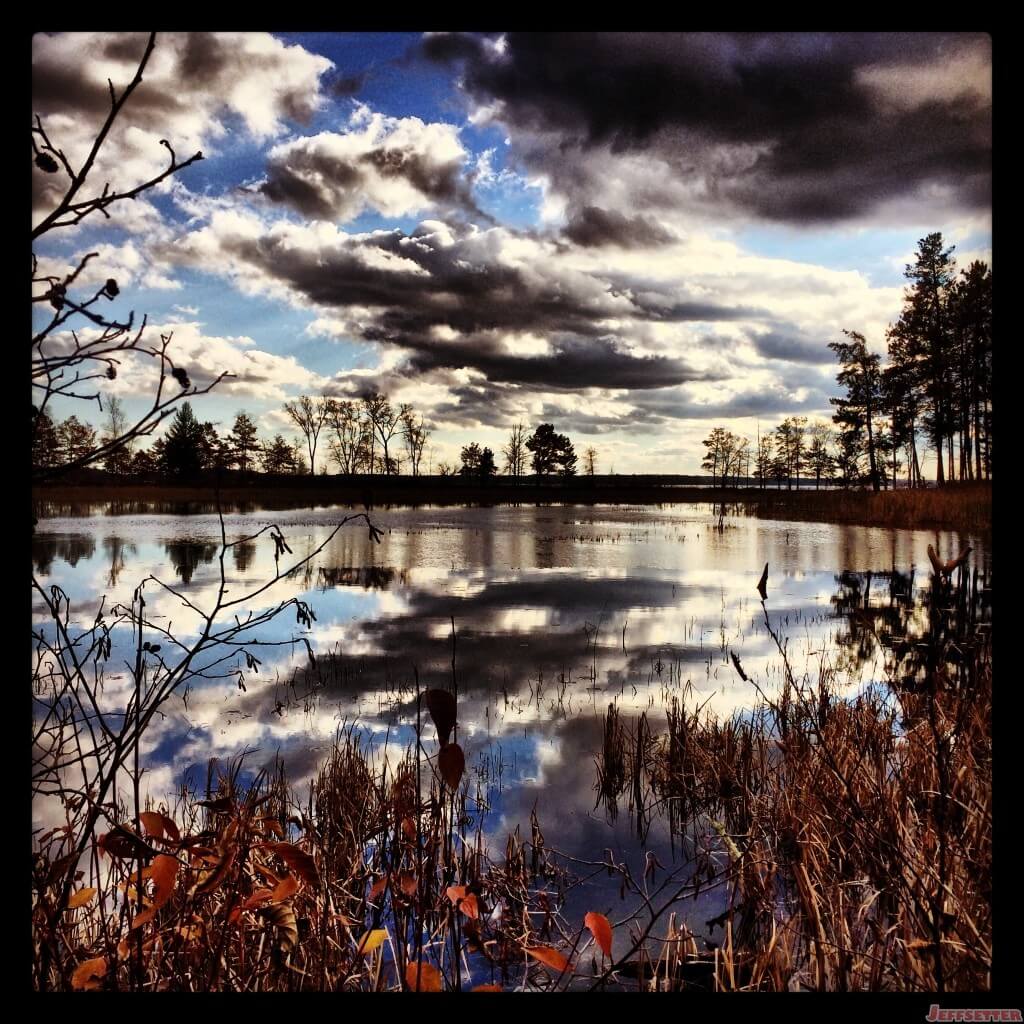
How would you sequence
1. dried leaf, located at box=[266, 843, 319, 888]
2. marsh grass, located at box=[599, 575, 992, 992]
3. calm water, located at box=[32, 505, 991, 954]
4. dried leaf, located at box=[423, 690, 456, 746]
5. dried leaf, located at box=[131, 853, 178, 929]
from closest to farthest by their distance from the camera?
dried leaf, located at box=[423, 690, 456, 746], dried leaf, located at box=[131, 853, 178, 929], dried leaf, located at box=[266, 843, 319, 888], marsh grass, located at box=[599, 575, 992, 992], calm water, located at box=[32, 505, 991, 954]

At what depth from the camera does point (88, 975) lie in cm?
188

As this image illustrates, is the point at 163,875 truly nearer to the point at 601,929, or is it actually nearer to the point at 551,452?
the point at 601,929

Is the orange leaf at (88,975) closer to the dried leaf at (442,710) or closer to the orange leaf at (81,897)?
the orange leaf at (81,897)

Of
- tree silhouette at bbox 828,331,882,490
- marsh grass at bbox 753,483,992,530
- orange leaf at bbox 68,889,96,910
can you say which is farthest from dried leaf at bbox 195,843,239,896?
tree silhouette at bbox 828,331,882,490

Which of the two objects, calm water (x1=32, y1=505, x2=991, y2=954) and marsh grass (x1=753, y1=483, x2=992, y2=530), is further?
marsh grass (x1=753, y1=483, x2=992, y2=530)

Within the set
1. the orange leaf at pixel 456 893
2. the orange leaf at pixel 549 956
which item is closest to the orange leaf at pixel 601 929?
the orange leaf at pixel 549 956

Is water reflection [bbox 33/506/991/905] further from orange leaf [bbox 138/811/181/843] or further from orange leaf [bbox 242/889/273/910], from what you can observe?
orange leaf [bbox 242/889/273/910]

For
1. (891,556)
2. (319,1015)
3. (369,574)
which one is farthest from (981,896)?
(891,556)

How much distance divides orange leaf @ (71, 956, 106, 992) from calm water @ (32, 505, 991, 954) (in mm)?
888

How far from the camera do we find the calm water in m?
5.09

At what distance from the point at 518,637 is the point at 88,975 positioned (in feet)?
23.8

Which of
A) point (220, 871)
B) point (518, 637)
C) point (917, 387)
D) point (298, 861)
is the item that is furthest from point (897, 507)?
point (220, 871)

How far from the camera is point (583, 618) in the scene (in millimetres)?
10086
